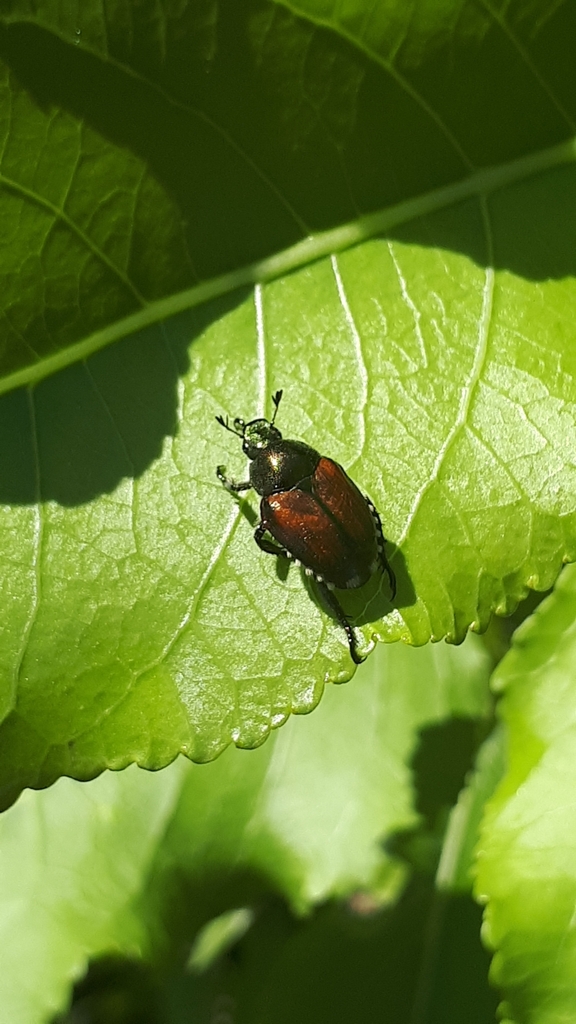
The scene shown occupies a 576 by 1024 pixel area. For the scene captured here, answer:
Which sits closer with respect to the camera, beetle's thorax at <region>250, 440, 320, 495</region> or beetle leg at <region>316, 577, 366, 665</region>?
beetle leg at <region>316, 577, 366, 665</region>

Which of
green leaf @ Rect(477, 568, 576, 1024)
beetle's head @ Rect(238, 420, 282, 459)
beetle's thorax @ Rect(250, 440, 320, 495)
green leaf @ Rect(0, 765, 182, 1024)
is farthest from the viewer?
green leaf @ Rect(0, 765, 182, 1024)

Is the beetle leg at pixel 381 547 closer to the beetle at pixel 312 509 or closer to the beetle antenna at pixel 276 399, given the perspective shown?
the beetle at pixel 312 509

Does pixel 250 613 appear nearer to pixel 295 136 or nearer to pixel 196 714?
pixel 196 714

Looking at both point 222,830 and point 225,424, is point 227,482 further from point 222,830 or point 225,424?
point 222,830

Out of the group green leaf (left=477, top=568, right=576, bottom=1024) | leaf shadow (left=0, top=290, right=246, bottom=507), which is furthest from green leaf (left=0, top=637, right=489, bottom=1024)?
leaf shadow (left=0, top=290, right=246, bottom=507)

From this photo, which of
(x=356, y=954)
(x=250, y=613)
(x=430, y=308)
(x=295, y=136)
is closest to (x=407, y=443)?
(x=430, y=308)

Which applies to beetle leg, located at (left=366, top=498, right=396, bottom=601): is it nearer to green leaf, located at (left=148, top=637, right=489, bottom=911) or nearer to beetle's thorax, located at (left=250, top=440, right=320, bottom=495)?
beetle's thorax, located at (left=250, top=440, right=320, bottom=495)

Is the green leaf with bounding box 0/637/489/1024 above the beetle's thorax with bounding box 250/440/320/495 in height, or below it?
below
